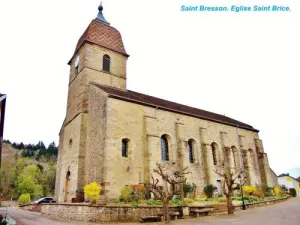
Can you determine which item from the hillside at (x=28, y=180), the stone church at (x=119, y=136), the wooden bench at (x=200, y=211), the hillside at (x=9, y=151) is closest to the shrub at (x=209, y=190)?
the stone church at (x=119, y=136)

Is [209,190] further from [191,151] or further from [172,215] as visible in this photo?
[172,215]

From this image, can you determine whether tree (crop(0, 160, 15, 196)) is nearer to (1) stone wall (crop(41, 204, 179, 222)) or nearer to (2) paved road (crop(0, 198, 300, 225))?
(2) paved road (crop(0, 198, 300, 225))

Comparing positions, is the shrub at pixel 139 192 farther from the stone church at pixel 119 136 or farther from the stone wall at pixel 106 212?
the stone wall at pixel 106 212

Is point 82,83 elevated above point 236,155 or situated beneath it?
elevated above

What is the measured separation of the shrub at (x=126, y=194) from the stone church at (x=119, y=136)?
1.82ft

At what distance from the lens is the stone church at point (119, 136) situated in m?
19.1

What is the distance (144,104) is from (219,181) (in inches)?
442

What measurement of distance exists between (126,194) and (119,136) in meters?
4.56

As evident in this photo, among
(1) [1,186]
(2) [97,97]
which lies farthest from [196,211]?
(1) [1,186]

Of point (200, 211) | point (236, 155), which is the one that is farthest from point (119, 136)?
point (236, 155)

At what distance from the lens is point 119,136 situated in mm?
19391

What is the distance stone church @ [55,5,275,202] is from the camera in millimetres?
19141

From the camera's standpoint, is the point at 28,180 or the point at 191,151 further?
Result: the point at 28,180

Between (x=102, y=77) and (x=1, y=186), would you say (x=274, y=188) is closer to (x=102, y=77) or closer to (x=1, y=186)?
(x=102, y=77)
